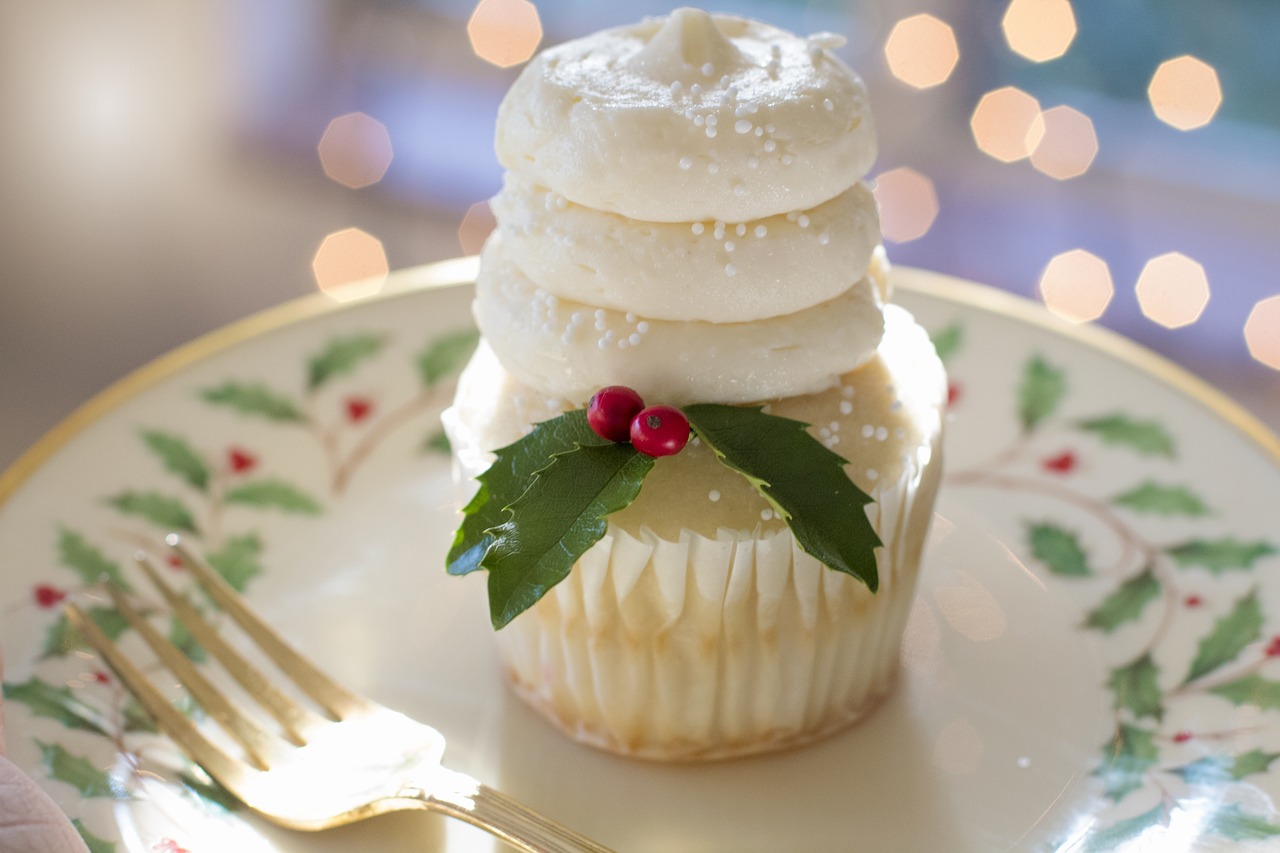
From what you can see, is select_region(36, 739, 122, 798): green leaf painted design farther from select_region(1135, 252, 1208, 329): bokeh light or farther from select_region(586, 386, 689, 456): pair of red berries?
select_region(1135, 252, 1208, 329): bokeh light

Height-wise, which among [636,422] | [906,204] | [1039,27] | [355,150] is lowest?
[636,422]

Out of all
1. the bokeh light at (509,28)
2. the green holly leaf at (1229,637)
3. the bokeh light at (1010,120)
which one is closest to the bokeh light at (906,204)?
the bokeh light at (1010,120)

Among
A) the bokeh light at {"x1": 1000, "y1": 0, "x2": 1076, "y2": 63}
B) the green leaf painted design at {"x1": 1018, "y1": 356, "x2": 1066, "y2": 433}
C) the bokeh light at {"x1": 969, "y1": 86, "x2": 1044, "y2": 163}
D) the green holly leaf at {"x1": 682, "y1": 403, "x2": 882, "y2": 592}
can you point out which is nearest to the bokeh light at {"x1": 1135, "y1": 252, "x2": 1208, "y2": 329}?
the bokeh light at {"x1": 969, "y1": 86, "x2": 1044, "y2": 163}

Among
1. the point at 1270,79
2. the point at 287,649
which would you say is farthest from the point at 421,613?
the point at 1270,79

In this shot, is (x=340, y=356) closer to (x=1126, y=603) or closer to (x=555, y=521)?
(x=555, y=521)

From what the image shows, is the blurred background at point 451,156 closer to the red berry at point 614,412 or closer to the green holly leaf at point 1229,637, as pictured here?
the green holly leaf at point 1229,637

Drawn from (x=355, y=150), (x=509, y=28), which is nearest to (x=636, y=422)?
(x=509, y=28)
